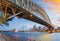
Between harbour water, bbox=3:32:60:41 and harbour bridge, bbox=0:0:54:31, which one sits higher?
harbour bridge, bbox=0:0:54:31

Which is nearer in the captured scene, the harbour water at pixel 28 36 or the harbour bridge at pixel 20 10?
the harbour bridge at pixel 20 10

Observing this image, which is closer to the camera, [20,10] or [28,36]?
[20,10]

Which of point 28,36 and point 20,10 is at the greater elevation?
point 20,10

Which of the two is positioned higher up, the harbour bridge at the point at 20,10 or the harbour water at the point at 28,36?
the harbour bridge at the point at 20,10

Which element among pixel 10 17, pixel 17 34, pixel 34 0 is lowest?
pixel 17 34

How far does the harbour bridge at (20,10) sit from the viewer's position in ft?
16.6

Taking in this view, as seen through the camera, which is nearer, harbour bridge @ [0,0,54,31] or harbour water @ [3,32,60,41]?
harbour bridge @ [0,0,54,31]

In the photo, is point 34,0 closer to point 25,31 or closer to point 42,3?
point 42,3

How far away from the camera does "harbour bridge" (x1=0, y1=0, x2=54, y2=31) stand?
506 cm

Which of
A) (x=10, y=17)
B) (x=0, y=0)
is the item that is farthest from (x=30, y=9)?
(x=0, y=0)

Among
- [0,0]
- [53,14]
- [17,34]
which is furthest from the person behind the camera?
[17,34]

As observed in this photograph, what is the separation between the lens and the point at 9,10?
5.69 meters

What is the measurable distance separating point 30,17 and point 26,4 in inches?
29.8

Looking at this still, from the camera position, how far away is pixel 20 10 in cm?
550
